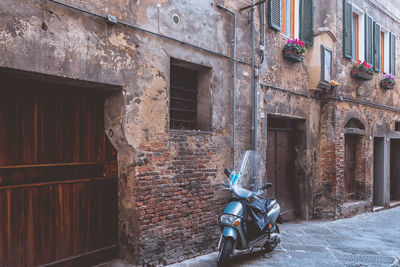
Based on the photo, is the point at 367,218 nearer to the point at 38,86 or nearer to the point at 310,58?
the point at 310,58

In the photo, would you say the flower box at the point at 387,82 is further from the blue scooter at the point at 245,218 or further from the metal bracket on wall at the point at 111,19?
the metal bracket on wall at the point at 111,19

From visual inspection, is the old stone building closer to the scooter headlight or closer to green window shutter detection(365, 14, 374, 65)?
the scooter headlight

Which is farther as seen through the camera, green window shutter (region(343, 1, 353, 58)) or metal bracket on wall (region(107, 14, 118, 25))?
green window shutter (region(343, 1, 353, 58))

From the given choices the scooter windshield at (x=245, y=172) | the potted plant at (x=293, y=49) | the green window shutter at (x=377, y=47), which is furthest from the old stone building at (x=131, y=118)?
the green window shutter at (x=377, y=47)

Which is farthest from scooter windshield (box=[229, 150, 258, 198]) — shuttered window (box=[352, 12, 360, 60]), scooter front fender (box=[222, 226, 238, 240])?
shuttered window (box=[352, 12, 360, 60])

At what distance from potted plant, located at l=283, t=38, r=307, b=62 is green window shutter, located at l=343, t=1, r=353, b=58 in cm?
256

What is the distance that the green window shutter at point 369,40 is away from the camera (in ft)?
34.7

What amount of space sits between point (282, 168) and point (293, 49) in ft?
9.07

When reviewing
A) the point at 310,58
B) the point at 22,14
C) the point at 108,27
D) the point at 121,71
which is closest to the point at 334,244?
the point at 310,58

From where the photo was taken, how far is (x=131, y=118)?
4418 millimetres

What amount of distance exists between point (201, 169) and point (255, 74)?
7.52 feet

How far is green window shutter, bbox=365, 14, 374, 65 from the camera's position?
34.7 feet

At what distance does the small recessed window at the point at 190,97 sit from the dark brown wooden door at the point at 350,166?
19.9 ft

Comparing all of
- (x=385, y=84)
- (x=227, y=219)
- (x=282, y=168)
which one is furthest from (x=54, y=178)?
(x=385, y=84)
